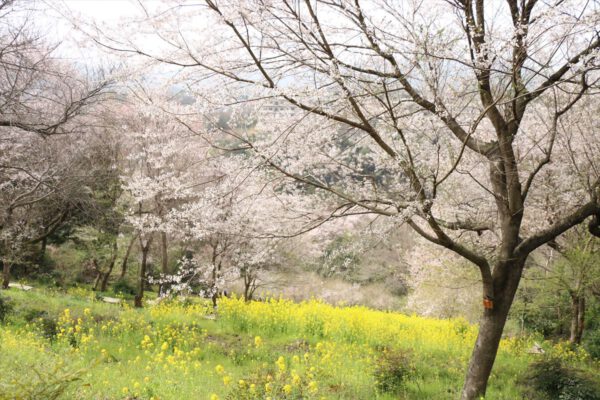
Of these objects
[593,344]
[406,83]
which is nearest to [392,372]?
[406,83]

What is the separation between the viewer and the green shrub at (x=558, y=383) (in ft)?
17.1

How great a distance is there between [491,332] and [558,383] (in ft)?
4.34

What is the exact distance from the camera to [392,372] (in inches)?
223

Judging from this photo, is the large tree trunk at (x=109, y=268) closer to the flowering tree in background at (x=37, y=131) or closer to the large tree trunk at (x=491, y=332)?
the flowering tree in background at (x=37, y=131)

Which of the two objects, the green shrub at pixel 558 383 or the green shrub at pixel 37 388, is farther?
the green shrub at pixel 558 383

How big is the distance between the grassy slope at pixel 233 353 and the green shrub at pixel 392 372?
4cm

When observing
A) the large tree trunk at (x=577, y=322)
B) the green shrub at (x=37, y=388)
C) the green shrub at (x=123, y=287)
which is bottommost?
the green shrub at (x=123, y=287)

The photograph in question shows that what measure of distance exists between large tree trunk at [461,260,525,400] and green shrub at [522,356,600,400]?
41.2 inches

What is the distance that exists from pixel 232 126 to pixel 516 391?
5.12m

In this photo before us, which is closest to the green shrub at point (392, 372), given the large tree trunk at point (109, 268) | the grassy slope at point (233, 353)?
the grassy slope at point (233, 353)

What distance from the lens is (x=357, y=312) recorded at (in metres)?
9.74

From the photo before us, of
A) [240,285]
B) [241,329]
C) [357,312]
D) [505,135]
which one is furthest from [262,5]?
[240,285]

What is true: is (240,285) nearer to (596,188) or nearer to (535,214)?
(535,214)

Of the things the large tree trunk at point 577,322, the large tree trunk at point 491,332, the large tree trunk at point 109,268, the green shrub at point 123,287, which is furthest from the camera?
the green shrub at point 123,287
